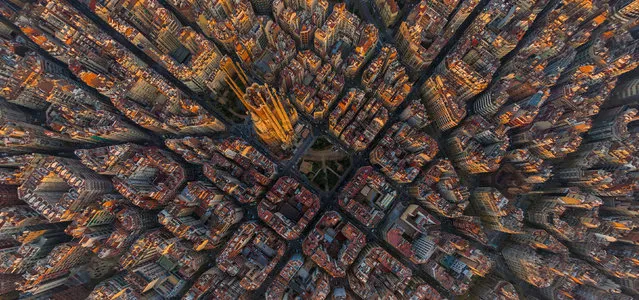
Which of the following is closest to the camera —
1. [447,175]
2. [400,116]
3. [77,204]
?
[77,204]

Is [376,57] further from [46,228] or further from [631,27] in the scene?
[46,228]

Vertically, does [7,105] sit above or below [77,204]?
above

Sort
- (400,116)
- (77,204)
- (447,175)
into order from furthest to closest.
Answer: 1. (400,116)
2. (447,175)
3. (77,204)

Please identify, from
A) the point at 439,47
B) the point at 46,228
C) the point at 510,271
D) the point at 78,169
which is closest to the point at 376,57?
the point at 439,47

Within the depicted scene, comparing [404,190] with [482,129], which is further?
[404,190]

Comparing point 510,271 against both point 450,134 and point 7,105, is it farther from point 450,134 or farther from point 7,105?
point 7,105

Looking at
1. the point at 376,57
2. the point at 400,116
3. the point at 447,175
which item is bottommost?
the point at 447,175

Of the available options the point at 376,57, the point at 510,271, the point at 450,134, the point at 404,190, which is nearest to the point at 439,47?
the point at 376,57

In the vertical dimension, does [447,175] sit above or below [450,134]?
below

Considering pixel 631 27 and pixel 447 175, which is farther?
pixel 631 27
